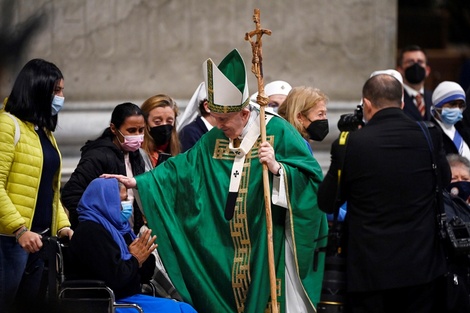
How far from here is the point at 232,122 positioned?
590 cm

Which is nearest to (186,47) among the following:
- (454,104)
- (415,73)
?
(415,73)

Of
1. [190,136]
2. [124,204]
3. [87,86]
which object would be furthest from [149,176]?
[87,86]

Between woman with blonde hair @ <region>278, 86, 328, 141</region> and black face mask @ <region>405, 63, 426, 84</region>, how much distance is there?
261 cm

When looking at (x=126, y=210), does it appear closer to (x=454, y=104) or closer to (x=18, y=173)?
(x=18, y=173)

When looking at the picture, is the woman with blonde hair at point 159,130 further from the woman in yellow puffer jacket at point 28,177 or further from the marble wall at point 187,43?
the marble wall at point 187,43

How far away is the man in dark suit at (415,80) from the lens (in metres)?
8.85

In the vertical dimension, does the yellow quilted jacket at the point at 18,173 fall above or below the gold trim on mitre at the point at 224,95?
below

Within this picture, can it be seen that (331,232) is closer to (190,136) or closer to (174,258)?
(174,258)

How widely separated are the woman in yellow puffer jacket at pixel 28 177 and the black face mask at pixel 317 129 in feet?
5.67

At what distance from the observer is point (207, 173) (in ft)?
19.9

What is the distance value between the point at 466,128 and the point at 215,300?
3265 millimetres

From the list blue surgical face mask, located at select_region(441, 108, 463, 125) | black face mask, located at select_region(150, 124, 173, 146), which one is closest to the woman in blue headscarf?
black face mask, located at select_region(150, 124, 173, 146)

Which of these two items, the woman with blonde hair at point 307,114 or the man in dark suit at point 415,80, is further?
the man in dark suit at point 415,80

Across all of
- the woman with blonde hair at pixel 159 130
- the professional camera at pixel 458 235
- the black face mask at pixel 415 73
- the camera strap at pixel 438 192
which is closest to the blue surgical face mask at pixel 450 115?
the black face mask at pixel 415 73
